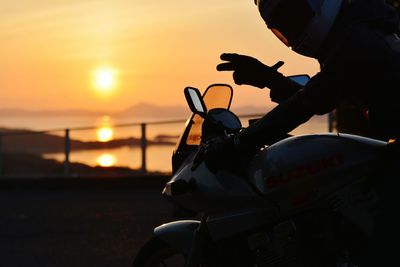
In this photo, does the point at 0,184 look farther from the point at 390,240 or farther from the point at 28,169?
the point at 390,240

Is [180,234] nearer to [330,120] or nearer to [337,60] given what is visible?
[337,60]

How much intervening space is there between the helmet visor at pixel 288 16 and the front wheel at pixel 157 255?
1.48 m

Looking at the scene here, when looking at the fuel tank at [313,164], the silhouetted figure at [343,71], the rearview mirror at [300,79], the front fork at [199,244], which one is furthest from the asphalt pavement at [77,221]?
the silhouetted figure at [343,71]

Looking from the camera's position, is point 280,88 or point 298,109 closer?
point 298,109

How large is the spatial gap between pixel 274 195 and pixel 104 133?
15.3 meters

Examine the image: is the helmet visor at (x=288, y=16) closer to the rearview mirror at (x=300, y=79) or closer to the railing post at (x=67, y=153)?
the rearview mirror at (x=300, y=79)

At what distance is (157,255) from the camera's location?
517 cm

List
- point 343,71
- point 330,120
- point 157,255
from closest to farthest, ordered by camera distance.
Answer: point 343,71, point 157,255, point 330,120

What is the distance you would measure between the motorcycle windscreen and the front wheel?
2.29 ft

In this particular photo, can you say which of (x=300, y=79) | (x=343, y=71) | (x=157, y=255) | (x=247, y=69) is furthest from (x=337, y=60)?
(x=157, y=255)

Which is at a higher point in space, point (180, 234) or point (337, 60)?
point (337, 60)

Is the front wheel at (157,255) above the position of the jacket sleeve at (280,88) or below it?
below

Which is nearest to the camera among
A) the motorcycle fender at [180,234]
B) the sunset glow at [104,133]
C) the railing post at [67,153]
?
the motorcycle fender at [180,234]

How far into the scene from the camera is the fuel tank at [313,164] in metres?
3.88
